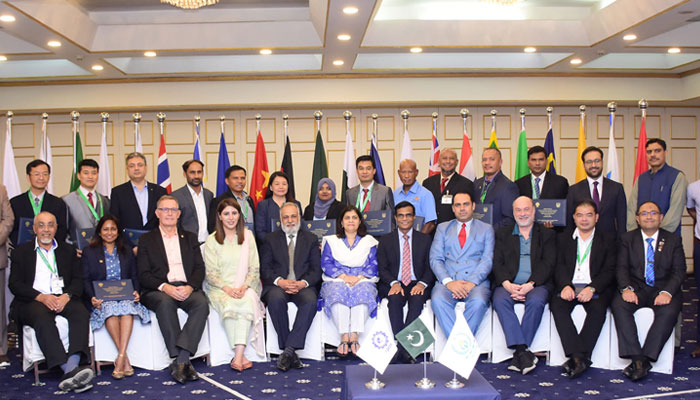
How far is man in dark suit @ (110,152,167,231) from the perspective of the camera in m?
5.98

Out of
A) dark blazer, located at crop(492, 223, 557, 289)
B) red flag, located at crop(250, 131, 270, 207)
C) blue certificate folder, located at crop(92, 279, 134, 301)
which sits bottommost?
blue certificate folder, located at crop(92, 279, 134, 301)

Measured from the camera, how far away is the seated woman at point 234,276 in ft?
17.5

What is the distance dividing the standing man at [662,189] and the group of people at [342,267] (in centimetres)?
1

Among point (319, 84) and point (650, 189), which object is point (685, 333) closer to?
point (650, 189)

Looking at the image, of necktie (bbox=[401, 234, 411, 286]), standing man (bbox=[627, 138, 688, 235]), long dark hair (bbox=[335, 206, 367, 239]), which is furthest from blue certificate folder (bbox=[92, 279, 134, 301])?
standing man (bbox=[627, 138, 688, 235])

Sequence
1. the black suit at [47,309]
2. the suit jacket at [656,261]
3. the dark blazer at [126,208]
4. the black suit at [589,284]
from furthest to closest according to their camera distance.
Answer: the dark blazer at [126,208], the suit jacket at [656,261], the black suit at [589,284], the black suit at [47,309]

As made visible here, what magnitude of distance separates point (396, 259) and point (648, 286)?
2073 millimetres

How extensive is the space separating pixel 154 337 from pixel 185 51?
11.9ft

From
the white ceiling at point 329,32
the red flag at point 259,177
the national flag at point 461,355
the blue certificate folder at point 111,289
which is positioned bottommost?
the national flag at point 461,355

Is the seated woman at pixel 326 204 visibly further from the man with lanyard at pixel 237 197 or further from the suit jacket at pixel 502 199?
the suit jacket at pixel 502 199

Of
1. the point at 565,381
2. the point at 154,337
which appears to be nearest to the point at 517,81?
the point at 565,381

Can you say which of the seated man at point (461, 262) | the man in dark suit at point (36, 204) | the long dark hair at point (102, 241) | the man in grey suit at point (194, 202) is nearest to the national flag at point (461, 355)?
the seated man at point (461, 262)

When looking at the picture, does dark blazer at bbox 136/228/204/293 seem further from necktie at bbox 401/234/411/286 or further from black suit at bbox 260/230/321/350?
necktie at bbox 401/234/411/286

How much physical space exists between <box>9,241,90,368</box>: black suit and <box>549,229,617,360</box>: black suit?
371 cm
